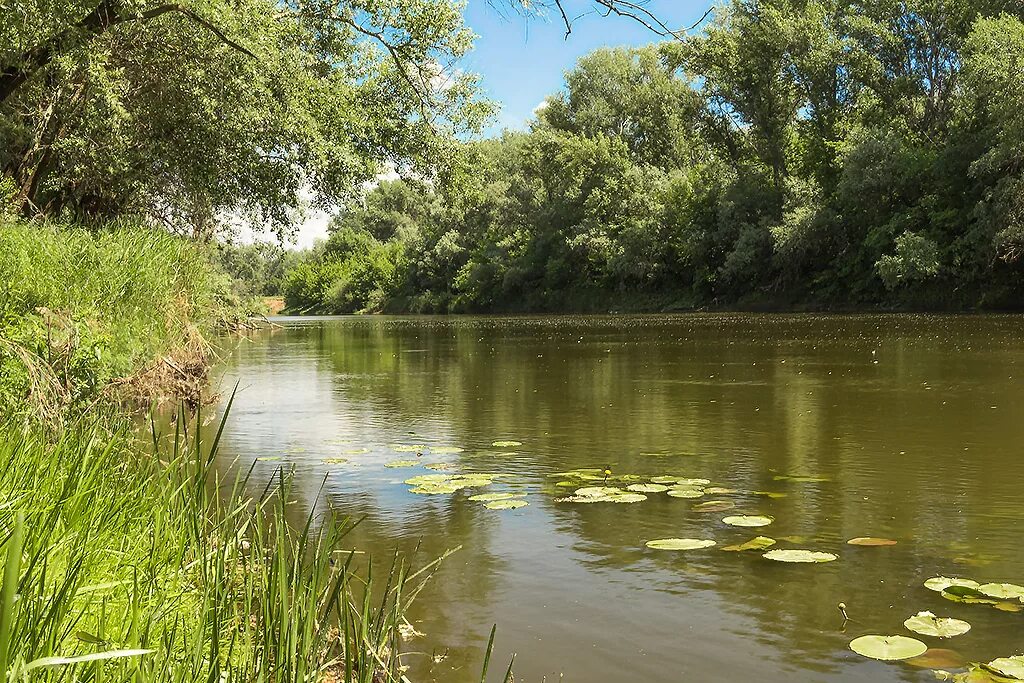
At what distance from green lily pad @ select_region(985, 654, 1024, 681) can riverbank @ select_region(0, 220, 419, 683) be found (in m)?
2.31

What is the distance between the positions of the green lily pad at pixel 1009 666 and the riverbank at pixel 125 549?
2.31 metres

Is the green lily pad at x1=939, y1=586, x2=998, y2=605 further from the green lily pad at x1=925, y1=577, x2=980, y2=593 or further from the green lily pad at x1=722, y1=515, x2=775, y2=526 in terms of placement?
the green lily pad at x1=722, y1=515, x2=775, y2=526

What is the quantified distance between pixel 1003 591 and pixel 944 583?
0.87 ft

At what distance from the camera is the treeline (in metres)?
32.9

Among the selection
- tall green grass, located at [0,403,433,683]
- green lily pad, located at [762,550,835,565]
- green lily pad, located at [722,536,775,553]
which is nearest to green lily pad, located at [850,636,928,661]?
green lily pad, located at [762,550,835,565]

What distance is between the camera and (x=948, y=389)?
39.3 ft

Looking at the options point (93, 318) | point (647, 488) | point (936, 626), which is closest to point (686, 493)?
point (647, 488)

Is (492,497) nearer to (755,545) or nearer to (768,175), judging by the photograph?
(755,545)

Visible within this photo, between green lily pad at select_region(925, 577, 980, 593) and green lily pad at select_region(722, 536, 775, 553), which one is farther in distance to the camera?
green lily pad at select_region(722, 536, 775, 553)

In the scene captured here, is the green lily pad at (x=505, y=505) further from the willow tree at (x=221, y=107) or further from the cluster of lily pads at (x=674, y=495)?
the willow tree at (x=221, y=107)

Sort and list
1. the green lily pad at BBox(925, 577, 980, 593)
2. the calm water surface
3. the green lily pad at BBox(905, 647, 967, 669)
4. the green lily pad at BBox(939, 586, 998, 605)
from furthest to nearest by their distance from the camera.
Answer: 1. the green lily pad at BBox(925, 577, 980, 593)
2. the green lily pad at BBox(939, 586, 998, 605)
3. the calm water surface
4. the green lily pad at BBox(905, 647, 967, 669)

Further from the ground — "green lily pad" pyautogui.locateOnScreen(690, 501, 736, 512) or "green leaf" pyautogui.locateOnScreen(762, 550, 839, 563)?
"green lily pad" pyautogui.locateOnScreen(690, 501, 736, 512)

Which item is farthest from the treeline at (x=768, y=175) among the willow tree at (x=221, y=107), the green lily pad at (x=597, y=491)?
the green lily pad at (x=597, y=491)

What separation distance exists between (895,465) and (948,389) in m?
5.26
